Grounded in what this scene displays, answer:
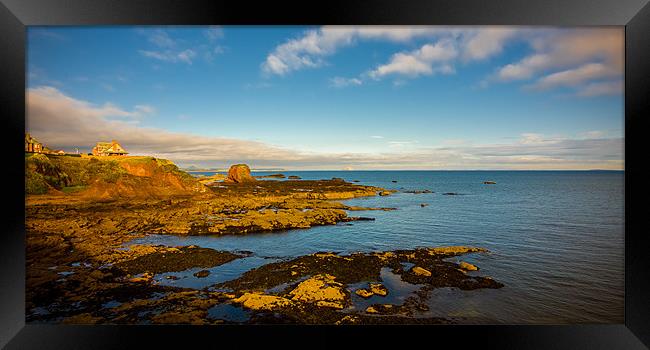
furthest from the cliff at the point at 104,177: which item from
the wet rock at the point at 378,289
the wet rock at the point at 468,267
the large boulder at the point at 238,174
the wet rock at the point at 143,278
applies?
the wet rock at the point at 468,267

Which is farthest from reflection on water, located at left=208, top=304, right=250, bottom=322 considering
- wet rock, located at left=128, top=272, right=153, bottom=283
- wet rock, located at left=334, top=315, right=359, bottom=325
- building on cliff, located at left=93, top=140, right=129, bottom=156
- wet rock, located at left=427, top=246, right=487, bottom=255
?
building on cliff, located at left=93, top=140, right=129, bottom=156

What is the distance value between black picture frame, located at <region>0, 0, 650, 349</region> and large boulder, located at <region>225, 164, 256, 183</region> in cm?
4008

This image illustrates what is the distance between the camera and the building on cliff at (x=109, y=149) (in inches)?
944

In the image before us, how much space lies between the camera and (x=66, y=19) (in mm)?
3113

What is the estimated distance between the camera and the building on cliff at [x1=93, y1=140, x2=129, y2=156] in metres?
24.0

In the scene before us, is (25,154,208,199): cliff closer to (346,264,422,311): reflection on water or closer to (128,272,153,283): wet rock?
(128,272,153,283): wet rock

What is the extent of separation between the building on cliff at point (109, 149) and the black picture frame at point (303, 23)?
25217 mm

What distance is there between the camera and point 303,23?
325 cm

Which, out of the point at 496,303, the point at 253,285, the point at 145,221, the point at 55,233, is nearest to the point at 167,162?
the point at 145,221

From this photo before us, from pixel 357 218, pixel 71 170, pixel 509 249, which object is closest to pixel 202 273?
pixel 509 249

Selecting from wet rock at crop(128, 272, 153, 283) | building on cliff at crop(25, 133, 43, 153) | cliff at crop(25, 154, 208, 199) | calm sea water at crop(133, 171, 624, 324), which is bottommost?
calm sea water at crop(133, 171, 624, 324)

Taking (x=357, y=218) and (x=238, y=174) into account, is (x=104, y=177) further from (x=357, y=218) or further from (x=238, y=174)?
(x=238, y=174)

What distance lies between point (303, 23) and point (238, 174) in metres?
41.3
